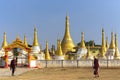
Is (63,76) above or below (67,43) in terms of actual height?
below

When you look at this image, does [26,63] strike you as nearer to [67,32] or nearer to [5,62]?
[5,62]

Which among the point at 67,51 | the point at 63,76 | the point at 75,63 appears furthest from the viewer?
the point at 67,51

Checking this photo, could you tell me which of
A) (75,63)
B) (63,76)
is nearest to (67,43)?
(75,63)

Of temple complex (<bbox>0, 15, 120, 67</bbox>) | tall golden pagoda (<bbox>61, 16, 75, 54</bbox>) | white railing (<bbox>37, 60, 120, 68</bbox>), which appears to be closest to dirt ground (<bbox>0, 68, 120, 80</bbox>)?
white railing (<bbox>37, 60, 120, 68</bbox>)

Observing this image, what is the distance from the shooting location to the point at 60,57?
174 feet

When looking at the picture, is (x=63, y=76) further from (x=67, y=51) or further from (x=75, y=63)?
(x=67, y=51)

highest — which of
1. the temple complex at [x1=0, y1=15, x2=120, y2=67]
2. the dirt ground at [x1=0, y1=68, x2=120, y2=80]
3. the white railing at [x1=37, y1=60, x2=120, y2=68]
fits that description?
the temple complex at [x1=0, y1=15, x2=120, y2=67]

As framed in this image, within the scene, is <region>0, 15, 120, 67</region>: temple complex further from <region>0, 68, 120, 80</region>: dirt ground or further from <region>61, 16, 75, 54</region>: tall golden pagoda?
<region>0, 68, 120, 80</region>: dirt ground

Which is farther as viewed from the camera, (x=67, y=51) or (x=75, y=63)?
(x=67, y=51)

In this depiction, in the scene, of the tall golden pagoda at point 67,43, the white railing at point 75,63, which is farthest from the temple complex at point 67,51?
the white railing at point 75,63

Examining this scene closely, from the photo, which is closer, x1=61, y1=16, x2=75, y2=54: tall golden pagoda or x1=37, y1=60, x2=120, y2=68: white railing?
x1=37, y1=60, x2=120, y2=68: white railing

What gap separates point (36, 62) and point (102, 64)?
25.9ft

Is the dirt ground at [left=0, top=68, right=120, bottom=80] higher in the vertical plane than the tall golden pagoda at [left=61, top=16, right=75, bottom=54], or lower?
lower

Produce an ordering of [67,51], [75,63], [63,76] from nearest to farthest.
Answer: [63,76] < [75,63] < [67,51]
